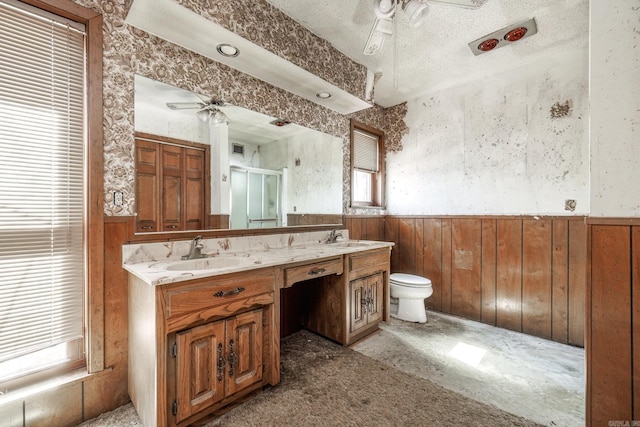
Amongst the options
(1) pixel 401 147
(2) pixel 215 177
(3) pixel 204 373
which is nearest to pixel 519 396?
(3) pixel 204 373

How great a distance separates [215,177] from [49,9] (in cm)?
113

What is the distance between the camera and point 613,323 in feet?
3.58

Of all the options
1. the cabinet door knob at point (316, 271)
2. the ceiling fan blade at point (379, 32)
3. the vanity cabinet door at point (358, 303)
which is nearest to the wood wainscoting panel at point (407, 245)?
the vanity cabinet door at point (358, 303)

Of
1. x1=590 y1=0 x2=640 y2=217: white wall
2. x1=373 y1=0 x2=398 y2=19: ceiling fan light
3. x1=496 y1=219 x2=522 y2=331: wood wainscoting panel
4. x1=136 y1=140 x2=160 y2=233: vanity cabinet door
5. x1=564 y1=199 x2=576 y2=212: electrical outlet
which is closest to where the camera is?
x1=590 y1=0 x2=640 y2=217: white wall

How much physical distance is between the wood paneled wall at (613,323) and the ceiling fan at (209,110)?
2180 mm

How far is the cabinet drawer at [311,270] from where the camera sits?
1738mm

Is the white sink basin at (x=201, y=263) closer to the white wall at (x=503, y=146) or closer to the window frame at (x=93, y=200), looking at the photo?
the window frame at (x=93, y=200)

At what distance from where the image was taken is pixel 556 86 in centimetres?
238

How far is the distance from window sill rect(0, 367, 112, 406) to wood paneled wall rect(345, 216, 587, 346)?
2347 millimetres

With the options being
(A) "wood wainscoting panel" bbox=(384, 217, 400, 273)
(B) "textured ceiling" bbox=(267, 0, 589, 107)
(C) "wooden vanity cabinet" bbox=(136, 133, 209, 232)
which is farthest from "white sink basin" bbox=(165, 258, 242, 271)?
(A) "wood wainscoting panel" bbox=(384, 217, 400, 273)

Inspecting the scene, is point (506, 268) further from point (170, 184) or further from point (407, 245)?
point (170, 184)

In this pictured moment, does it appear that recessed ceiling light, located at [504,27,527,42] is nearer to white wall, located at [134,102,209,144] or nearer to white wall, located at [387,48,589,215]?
white wall, located at [387,48,589,215]

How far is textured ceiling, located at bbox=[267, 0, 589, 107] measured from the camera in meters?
1.85

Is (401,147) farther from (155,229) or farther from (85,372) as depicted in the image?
(85,372)
